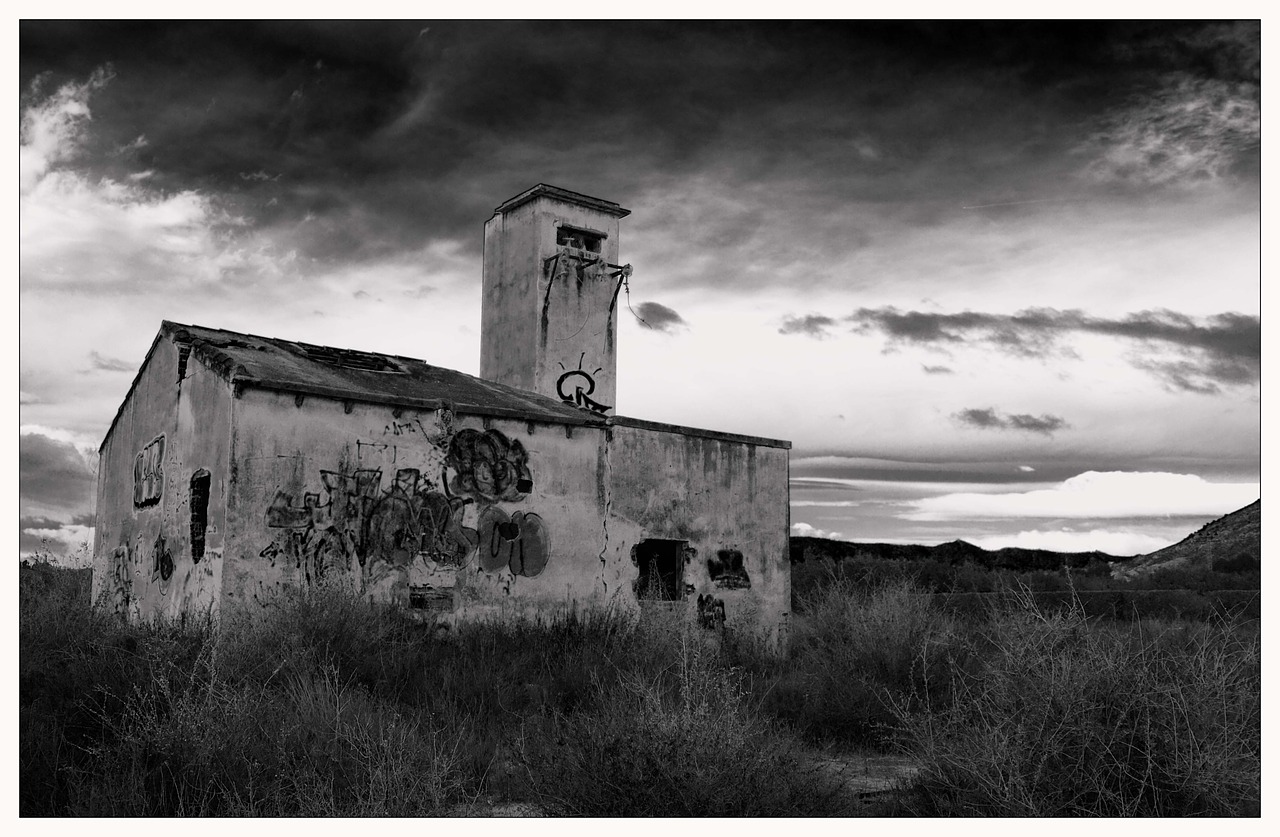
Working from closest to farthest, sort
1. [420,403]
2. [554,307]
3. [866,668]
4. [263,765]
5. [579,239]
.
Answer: [263,765] < [866,668] < [420,403] < [554,307] < [579,239]

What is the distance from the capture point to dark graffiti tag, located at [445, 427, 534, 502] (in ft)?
38.0

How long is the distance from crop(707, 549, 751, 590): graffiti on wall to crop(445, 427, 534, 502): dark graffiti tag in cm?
323

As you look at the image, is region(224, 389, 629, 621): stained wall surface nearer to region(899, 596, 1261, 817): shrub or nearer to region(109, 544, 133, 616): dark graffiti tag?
region(109, 544, 133, 616): dark graffiti tag

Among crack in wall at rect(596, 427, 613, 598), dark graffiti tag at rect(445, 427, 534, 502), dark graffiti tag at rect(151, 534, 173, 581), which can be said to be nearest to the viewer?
dark graffiti tag at rect(151, 534, 173, 581)

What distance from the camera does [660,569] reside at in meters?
13.8

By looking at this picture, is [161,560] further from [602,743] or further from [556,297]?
[602,743]

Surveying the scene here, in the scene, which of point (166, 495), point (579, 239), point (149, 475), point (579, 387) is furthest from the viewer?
point (579, 239)

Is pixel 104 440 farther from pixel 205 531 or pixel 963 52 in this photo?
pixel 963 52

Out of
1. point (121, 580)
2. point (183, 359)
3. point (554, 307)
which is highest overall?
point (554, 307)

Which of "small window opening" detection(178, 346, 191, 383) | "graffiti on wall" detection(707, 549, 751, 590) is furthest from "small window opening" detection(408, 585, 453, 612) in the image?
"graffiti on wall" detection(707, 549, 751, 590)

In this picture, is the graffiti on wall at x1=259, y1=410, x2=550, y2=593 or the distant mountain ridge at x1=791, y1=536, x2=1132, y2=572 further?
the distant mountain ridge at x1=791, y1=536, x2=1132, y2=572

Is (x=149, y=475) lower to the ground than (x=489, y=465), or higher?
lower

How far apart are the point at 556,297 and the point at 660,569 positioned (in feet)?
18.9

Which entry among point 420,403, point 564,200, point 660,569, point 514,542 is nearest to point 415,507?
point 420,403
